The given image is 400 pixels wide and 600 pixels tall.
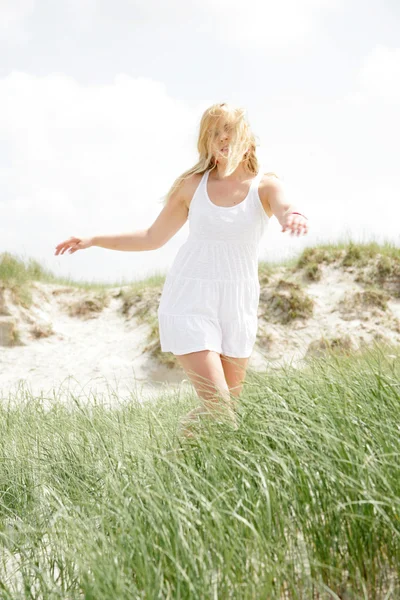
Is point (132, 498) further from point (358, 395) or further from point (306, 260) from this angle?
point (306, 260)

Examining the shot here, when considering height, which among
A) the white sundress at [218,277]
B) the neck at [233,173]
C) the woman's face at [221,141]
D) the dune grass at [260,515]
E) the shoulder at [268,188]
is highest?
the woman's face at [221,141]

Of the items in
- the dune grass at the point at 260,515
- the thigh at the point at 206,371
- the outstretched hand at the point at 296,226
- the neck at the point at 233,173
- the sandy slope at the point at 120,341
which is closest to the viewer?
the dune grass at the point at 260,515

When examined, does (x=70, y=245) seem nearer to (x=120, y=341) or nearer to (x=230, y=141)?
(x=230, y=141)

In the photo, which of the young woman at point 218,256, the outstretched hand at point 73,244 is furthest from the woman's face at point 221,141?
the outstretched hand at point 73,244

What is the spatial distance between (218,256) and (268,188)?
0.41m

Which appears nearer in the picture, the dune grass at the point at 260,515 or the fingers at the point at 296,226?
the dune grass at the point at 260,515

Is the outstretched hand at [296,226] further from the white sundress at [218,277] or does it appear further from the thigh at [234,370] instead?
the thigh at [234,370]

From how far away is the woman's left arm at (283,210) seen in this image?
296 centimetres

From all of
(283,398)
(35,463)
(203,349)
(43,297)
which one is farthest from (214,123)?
(43,297)

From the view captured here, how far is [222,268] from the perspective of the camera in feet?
10.7

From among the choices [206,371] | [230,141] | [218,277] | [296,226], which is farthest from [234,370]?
[230,141]

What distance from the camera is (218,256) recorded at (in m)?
3.29

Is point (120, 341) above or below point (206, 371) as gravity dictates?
below

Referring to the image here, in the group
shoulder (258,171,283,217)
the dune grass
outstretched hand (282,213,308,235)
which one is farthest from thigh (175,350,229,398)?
shoulder (258,171,283,217)
